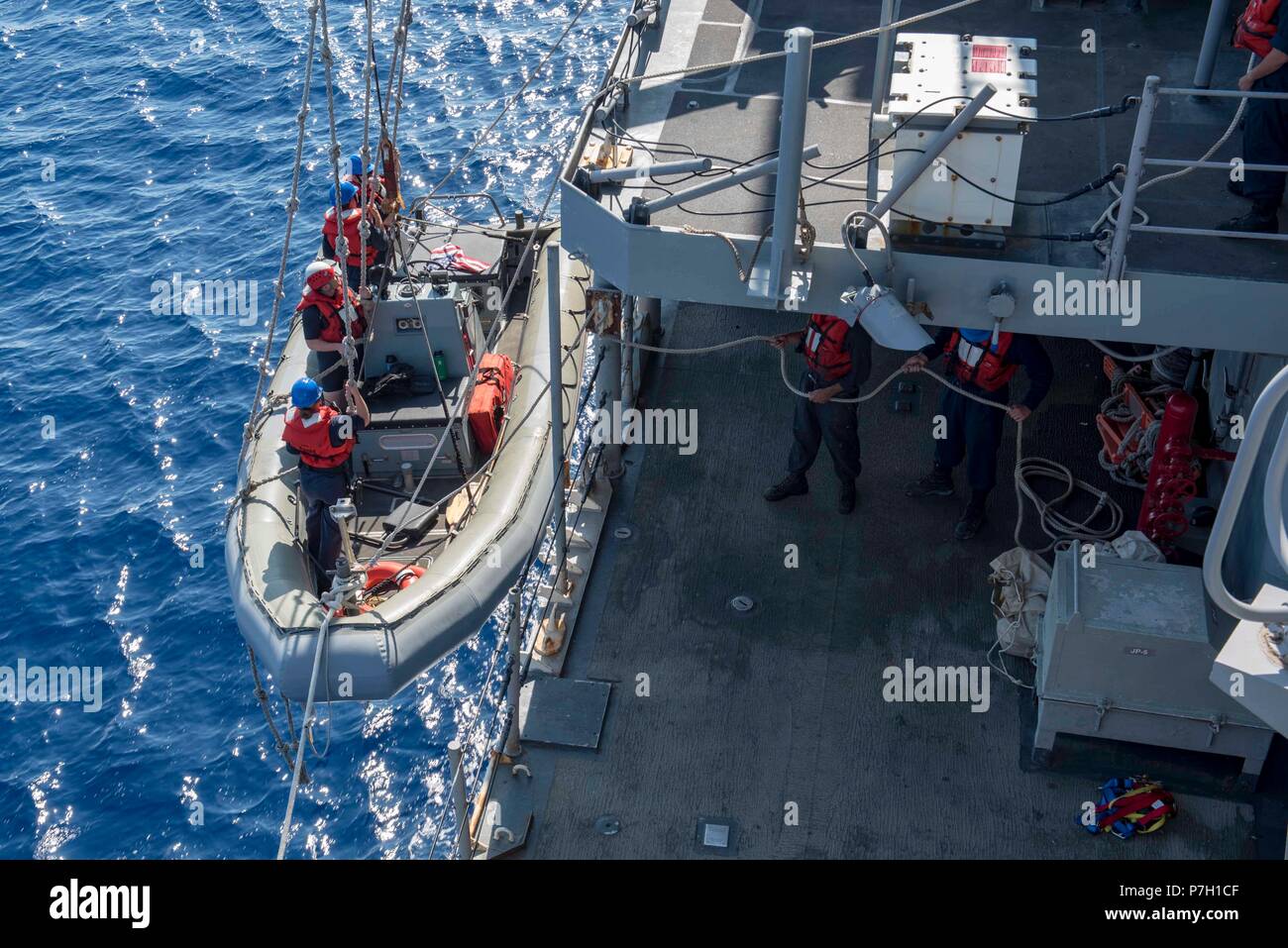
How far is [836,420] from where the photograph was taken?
8906 mm

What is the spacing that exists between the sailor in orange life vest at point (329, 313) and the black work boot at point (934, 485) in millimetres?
4227

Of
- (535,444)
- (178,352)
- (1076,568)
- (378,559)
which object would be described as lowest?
(178,352)

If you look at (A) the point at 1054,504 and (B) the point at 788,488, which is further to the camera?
(B) the point at 788,488

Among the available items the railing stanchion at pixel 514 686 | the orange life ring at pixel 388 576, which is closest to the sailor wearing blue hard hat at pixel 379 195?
the orange life ring at pixel 388 576

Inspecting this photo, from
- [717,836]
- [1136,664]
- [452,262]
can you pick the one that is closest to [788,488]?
[717,836]

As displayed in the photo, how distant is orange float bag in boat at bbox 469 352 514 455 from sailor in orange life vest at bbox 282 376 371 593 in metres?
0.88

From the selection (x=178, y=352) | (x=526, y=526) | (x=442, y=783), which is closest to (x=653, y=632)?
(x=526, y=526)

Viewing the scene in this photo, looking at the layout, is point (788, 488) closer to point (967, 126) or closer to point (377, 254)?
point (967, 126)

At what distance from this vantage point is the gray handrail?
490cm

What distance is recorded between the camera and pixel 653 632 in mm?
8750

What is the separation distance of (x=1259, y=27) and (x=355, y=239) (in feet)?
22.2

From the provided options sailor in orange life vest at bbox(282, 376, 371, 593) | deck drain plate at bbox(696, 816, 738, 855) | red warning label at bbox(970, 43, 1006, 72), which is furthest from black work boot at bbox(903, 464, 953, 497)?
sailor in orange life vest at bbox(282, 376, 371, 593)

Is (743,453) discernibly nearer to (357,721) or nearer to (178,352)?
(357,721)
